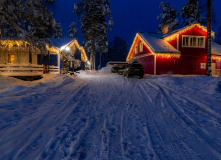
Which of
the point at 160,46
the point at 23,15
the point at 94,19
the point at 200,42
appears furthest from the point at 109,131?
the point at 94,19

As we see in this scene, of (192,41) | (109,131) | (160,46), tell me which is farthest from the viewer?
(192,41)

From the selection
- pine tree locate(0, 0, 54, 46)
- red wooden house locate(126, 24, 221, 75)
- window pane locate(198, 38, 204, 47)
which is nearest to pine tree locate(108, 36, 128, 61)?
red wooden house locate(126, 24, 221, 75)

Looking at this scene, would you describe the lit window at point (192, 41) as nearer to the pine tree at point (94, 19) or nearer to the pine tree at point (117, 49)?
the pine tree at point (94, 19)

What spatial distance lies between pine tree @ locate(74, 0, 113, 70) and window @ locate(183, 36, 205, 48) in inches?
596

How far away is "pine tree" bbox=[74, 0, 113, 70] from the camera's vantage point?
2584 centimetres

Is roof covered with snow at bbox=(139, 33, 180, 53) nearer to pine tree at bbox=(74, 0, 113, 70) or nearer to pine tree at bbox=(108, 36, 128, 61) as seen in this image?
pine tree at bbox=(74, 0, 113, 70)

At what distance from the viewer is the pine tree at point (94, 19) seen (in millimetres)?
25844

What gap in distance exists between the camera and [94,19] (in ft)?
88.4

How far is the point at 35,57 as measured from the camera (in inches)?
771

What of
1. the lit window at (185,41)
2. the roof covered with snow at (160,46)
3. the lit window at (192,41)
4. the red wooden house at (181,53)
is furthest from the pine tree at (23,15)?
the lit window at (192,41)

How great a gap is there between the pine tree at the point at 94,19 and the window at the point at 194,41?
1514cm

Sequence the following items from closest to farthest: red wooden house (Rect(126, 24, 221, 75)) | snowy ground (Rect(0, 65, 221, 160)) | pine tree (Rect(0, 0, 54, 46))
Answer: snowy ground (Rect(0, 65, 221, 160))
pine tree (Rect(0, 0, 54, 46))
red wooden house (Rect(126, 24, 221, 75))

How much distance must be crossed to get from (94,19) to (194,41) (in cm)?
1953

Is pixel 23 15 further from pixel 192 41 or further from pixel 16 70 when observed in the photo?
pixel 192 41
